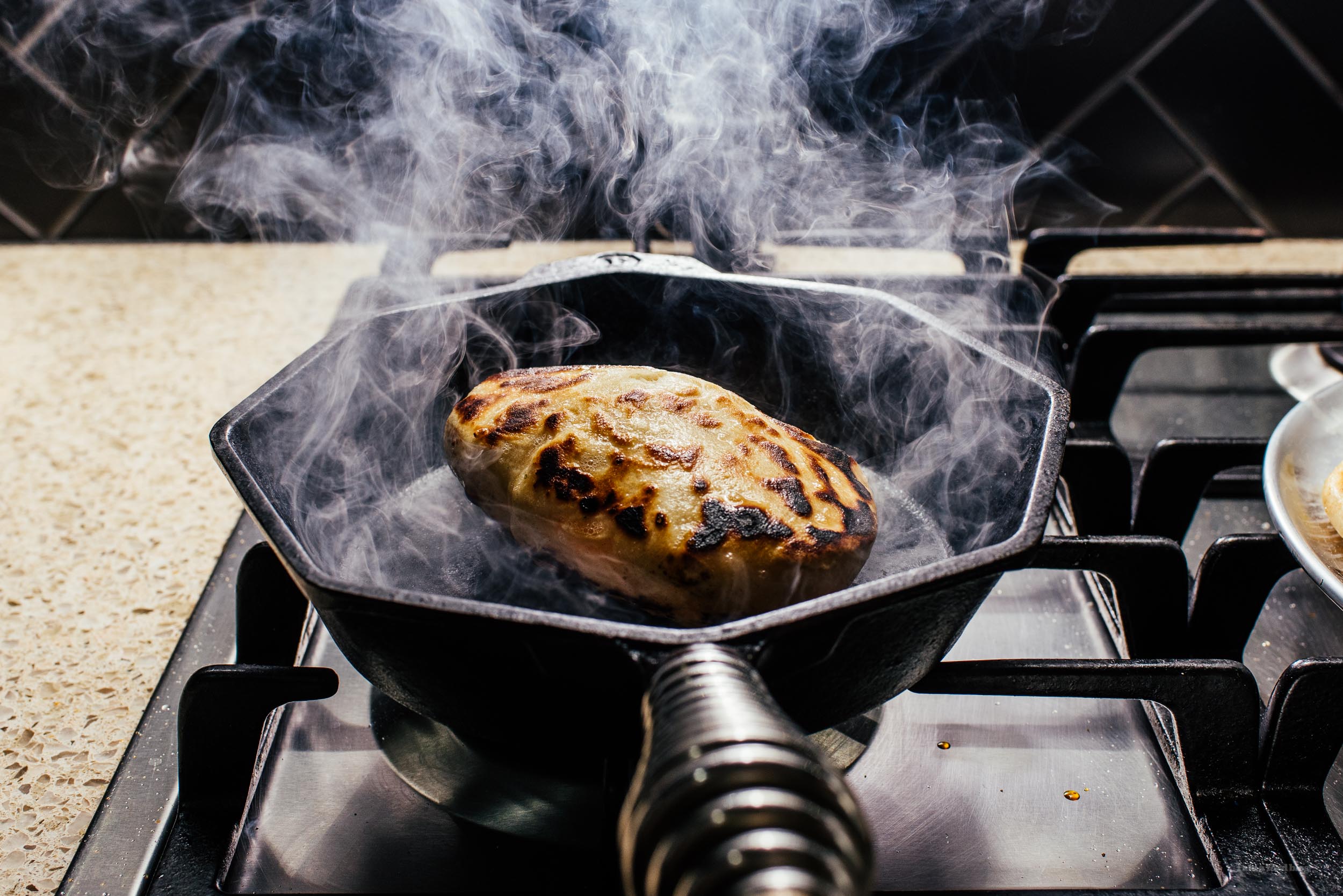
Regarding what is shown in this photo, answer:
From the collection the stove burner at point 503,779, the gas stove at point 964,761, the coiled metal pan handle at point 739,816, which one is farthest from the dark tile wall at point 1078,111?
the coiled metal pan handle at point 739,816

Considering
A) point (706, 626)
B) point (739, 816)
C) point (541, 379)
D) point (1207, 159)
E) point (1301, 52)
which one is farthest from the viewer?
point (1207, 159)

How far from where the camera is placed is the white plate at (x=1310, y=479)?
0.73 metres

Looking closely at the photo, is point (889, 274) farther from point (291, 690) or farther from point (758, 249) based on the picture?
point (291, 690)

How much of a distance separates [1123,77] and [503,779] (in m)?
1.61

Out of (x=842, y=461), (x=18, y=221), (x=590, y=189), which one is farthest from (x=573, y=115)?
(x=18, y=221)

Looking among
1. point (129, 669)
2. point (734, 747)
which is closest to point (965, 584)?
point (734, 747)

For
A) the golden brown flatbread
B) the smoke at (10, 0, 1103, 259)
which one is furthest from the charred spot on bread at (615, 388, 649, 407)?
the golden brown flatbread

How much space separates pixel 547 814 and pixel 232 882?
219mm

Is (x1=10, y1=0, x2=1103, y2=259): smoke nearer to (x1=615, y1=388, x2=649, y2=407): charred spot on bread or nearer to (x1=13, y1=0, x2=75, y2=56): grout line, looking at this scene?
(x1=13, y1=0, x2=75, y2=56): grout line

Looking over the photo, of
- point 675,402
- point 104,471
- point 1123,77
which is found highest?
point 1123,77

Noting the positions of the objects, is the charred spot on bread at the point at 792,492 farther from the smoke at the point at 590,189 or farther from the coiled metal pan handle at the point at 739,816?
the coiled metal pan handle at the point at 739,816

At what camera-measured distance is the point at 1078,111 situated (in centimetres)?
162

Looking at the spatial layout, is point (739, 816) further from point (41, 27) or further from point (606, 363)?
point (41, 27)

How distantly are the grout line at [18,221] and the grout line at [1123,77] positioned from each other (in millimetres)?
1944
